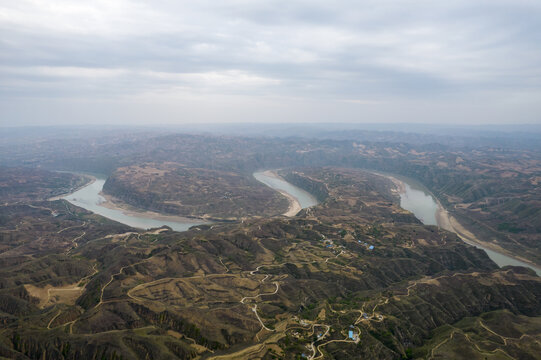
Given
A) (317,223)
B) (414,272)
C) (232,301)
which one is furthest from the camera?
(317,223)

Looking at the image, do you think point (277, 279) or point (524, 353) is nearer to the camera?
point (524, 353)

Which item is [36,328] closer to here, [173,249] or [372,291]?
[173,249]

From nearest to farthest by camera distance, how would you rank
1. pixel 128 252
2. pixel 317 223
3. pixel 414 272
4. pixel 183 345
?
1. pixel 183 345
2. pixel 128 252
3. pixel 414 272
4. pixel 317 223

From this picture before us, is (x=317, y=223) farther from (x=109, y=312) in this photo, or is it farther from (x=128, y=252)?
(x=109, y=312)

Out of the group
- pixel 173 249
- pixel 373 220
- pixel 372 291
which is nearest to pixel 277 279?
pixel 372 291

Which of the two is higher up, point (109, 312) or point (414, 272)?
point (109, 312)

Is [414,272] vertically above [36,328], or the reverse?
[36,328]

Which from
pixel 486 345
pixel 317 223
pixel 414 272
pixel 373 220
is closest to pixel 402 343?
pixel 486 345

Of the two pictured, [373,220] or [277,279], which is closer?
[277,279]

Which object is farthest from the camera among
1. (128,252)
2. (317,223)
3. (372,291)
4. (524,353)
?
(317,223)
